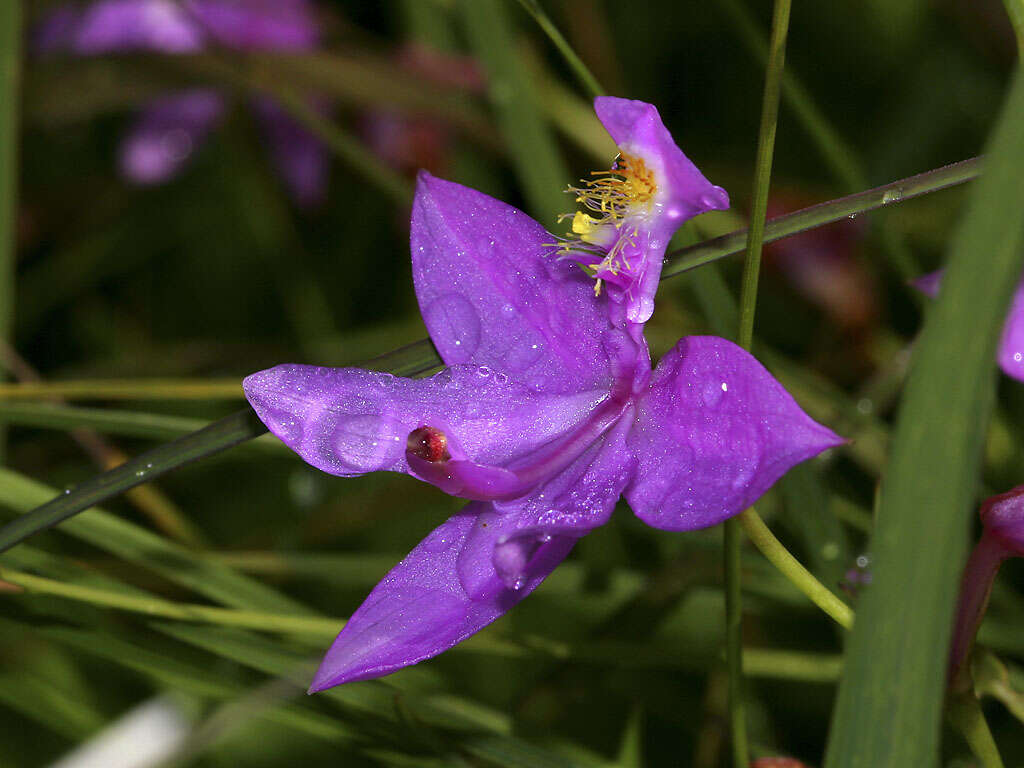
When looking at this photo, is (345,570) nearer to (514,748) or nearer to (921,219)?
(514,748)

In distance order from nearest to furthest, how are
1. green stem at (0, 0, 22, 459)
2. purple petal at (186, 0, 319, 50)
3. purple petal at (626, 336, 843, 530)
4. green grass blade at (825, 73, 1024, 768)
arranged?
green grass blade at (825, 73, 1024, 768), purple petal at (626, 336, 843, 530), green stem at (0, 0, 22, 459), purple petal at (186, 0, 319, 50)

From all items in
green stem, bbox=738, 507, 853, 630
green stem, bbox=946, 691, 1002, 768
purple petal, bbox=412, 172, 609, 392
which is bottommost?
green stem, bbox=946, 691, 1002, 768

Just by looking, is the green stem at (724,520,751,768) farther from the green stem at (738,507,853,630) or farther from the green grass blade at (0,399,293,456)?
the green grass blade at (0,399,293,456)

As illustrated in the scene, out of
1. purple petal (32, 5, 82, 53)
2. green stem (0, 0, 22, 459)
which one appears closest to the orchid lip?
green stem (0, 0, 22, 459)

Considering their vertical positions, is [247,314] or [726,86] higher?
[726,86]

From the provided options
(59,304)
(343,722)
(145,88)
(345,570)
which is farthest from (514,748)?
(59,304)

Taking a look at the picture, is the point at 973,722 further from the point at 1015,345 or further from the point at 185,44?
the point at 185,44

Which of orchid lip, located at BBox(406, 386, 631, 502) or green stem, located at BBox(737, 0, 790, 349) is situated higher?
green stem, located at BBox(737, 0, 790, 349)
